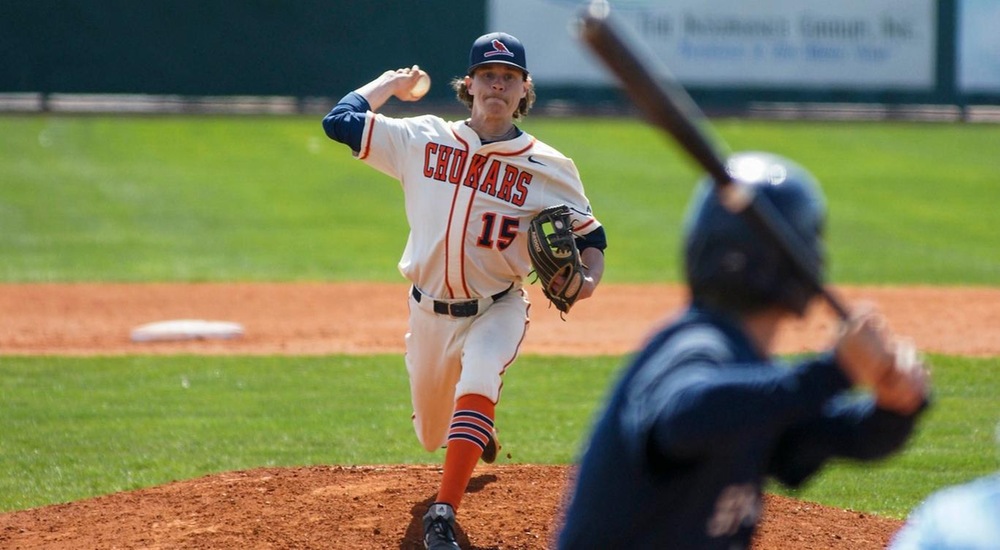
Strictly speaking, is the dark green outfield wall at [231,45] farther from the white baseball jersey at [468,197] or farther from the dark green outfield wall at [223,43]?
the white baseball jersey at [468,197]

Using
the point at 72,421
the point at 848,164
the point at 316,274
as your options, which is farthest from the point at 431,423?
the point at 848,164

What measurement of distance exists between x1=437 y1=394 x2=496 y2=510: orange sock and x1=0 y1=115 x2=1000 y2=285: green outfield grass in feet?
27.4

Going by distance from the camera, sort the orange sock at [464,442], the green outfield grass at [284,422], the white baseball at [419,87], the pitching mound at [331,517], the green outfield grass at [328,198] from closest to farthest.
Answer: the orange sock at [464,442] → the pitching mound at [331,517] → the white baseball at [419,87] → the green outfield grass at [284,422] → the green outfield grass at [328,198]

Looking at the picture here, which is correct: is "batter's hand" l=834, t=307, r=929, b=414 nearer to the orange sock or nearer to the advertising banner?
the orange sock

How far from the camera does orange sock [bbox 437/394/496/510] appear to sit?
4.64 m

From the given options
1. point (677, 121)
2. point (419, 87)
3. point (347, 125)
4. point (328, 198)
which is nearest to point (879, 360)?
point (677, 121)

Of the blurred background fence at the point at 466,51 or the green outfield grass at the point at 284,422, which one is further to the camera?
the blurred background fence at the point at 466,51

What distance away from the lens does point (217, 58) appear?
22.0m

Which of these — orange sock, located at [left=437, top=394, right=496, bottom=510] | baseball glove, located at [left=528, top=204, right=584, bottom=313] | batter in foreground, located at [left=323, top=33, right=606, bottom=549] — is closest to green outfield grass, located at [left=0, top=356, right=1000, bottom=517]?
batter in foreground, located at [left=323, top=33, right=606, bottom=549]

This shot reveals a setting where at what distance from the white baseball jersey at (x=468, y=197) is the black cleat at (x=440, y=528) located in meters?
0.91

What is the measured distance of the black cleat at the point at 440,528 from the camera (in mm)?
4500

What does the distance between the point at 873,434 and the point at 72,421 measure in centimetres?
589

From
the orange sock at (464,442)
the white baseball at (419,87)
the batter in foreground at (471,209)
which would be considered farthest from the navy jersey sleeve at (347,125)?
the orange sock at (464,442)

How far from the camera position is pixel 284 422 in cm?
727
